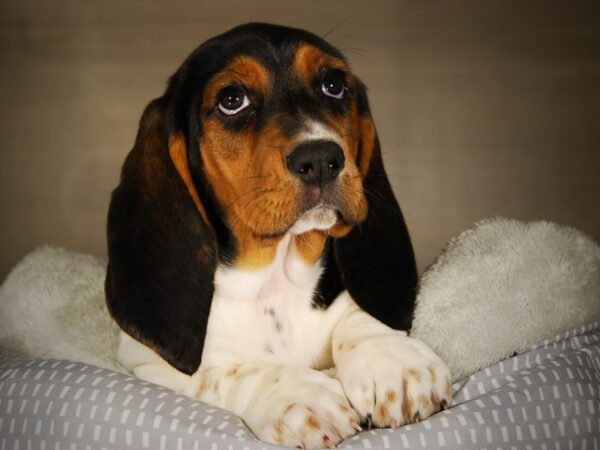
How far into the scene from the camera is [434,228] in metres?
3.92

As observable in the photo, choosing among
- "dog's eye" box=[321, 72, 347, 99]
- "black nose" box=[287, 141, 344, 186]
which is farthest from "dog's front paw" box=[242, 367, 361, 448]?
"dog's eye" box=[321, 72, 347, 99]

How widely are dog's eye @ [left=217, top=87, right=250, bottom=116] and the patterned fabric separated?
913 mm

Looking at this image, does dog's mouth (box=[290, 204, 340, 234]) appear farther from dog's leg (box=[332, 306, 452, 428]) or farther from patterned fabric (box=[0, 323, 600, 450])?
patterned fabric (box=[0, 323, 600, 450])

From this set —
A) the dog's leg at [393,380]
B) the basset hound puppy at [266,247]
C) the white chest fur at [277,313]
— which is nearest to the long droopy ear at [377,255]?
the basset hound puppy at [266,247]

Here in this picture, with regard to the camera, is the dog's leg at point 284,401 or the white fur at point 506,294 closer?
the dog's leg at point 284,401

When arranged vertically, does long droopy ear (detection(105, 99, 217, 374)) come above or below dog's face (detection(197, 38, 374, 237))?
below

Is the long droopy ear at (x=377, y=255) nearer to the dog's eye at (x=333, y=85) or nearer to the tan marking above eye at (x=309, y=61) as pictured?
the dog's eye at (x=333, y=85)

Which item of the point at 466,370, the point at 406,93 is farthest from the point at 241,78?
the point at 406,93

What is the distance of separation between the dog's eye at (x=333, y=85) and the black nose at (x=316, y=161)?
529 millimetres

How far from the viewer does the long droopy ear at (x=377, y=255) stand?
2375mm

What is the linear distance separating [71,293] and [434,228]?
198 cm

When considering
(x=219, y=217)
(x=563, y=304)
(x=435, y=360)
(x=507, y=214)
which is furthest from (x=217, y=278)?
(x=507, y=214)

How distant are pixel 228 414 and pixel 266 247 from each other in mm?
618

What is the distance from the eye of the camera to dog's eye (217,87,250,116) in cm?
229
